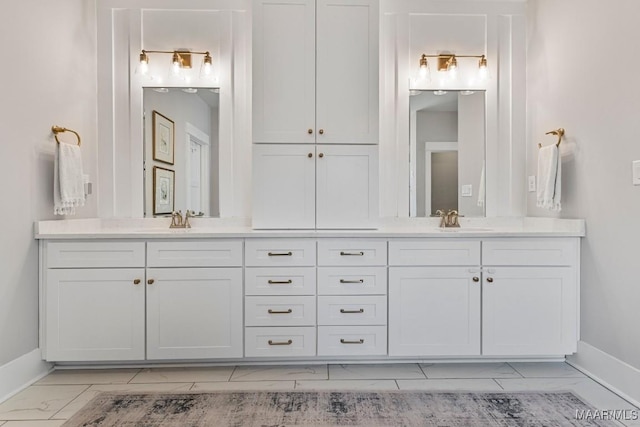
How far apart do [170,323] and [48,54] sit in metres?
1.75

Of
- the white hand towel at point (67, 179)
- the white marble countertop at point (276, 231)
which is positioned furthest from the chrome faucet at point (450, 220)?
the white hand towel at point (67, 179)

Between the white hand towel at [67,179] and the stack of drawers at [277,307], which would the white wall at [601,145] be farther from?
the white hand towel at [67,179]

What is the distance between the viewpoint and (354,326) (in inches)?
95.0

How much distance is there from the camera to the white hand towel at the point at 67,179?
2400 mm

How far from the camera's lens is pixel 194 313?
238 cm

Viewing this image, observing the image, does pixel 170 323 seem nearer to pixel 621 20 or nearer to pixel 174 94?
pixel 174 94

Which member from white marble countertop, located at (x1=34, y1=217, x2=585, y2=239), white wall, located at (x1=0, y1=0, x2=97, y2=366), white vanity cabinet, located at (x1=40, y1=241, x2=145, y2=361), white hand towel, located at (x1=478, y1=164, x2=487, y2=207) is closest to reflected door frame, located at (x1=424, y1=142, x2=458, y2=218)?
white marble countertop, located at (x1=34, y1=217, x2=585, y2=239)

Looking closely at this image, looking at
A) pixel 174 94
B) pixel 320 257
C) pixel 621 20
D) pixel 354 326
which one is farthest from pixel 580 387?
pixel 174 94

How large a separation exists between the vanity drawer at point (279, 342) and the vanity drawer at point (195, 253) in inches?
16.8

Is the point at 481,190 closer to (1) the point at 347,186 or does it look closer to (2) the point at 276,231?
(1) the point at 347,186

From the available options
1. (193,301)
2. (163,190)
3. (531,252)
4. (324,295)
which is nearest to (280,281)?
(324,295)

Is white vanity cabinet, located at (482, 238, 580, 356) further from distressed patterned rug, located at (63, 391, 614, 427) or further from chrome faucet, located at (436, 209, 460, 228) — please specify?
chrome faucet, located at (436, 209, 460, 228)

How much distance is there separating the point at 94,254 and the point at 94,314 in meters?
0.34

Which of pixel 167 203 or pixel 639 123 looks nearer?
pixel 639 123
